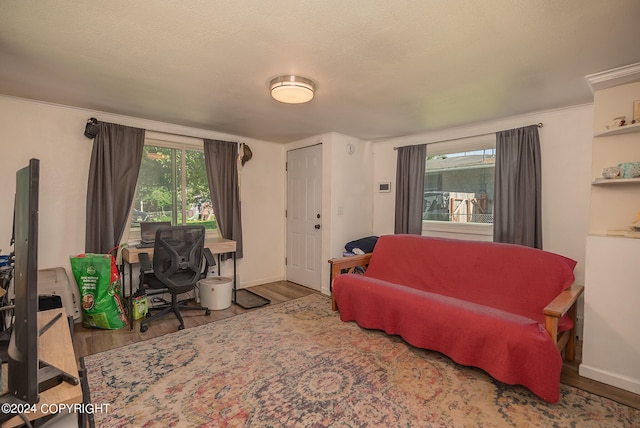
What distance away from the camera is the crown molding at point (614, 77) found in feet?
6.66

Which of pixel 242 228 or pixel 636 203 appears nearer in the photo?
pixel 636 203

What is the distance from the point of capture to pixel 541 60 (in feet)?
6.51

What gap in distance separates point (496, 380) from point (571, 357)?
0.79m

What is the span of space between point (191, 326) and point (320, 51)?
2702 millimetres

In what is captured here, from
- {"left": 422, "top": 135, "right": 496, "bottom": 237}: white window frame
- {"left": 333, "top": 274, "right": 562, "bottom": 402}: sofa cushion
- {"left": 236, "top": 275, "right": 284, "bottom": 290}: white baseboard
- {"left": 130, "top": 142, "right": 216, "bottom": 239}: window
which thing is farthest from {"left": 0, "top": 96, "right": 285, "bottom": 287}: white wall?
{"left": 422, "top": 135, "right": 496, "bottom": 237}: white window frame

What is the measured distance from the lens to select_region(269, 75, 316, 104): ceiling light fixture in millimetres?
2203

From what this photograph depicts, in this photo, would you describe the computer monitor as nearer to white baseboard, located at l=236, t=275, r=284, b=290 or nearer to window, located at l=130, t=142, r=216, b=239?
window, located at l=130, t=142, r=216, b=239

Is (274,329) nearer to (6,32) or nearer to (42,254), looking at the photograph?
(42,254)

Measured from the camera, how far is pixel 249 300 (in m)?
3.74

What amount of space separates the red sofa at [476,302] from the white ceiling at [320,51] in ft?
4.71

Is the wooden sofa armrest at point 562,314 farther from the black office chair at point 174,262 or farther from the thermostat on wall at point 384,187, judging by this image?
the black office chair at point 174,262

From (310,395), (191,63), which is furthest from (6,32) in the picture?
(310,395)

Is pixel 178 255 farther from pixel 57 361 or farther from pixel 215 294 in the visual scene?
pixel 57 361

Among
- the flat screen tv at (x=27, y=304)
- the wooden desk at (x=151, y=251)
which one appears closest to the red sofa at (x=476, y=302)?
the wooden desk at (x=151, y=251)
